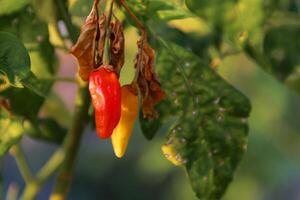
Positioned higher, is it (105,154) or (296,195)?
(105,154)

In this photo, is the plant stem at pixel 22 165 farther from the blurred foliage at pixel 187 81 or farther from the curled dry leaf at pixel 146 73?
the curled dry leaf at pixel 146 73

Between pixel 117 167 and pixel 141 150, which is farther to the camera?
pixel 117 167

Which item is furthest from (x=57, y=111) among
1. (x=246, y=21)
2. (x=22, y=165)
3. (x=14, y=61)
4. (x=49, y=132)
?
(x=14, y=61)

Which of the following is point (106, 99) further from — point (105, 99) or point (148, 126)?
point (148, 126)

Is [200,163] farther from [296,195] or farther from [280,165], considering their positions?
[296,195]

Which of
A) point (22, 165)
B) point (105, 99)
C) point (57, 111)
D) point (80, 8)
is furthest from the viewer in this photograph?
point (57, 111)

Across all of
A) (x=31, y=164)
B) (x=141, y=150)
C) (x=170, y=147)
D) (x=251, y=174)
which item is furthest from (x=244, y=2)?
(x=31, y=164)

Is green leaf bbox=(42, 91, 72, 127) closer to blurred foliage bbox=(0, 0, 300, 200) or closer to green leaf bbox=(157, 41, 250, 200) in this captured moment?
blurred foliage bbox=(0, 0, 300, 200)
